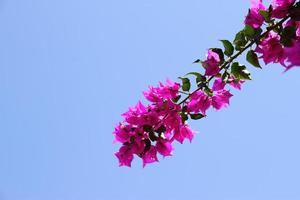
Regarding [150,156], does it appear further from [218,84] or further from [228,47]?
[228,47]

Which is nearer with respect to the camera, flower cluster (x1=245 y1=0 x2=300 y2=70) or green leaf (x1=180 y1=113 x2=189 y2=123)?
flower cluster (x1=245 y1=0 x2=300 y2=70)

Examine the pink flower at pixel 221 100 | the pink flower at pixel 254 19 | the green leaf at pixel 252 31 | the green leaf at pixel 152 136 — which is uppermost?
the pink flower at pixel 254 19

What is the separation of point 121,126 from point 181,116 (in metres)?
0.41

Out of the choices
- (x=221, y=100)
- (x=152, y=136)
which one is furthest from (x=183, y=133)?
(x=221, y=100)

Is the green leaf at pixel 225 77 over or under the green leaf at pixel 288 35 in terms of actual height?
over

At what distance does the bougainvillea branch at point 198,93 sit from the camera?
2686mm

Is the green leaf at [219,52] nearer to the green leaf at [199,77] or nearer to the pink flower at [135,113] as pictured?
the green leaf at [199,77]

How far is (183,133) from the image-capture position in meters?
2.99

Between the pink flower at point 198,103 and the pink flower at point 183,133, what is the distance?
156 millimetres

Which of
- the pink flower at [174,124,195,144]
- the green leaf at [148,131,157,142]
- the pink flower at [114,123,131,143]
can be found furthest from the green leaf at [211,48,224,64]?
the pink flower at [114,123,131,143]

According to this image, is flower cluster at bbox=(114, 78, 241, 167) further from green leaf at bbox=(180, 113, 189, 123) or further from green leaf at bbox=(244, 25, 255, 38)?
green leaf at bbox=(244, 25, 255, 38)

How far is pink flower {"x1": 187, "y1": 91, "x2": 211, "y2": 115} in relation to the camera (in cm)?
288

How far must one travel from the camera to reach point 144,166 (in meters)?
2.90

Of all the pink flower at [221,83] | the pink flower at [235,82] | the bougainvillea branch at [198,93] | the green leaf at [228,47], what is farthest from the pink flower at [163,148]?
the green leaf at [228,47]
